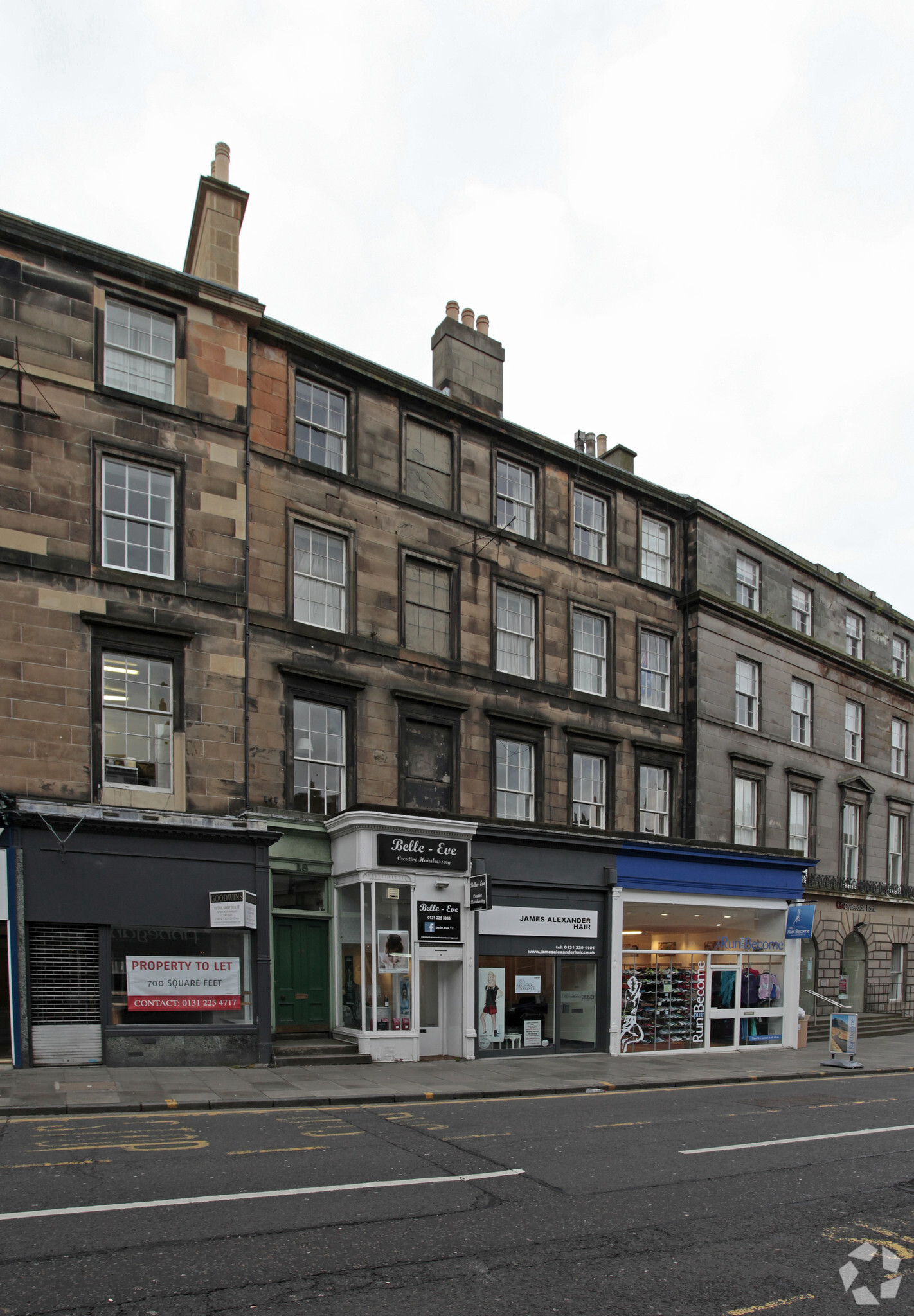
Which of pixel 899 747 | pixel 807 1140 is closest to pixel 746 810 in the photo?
pixel 899 747

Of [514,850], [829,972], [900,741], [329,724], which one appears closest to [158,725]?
[329,724]

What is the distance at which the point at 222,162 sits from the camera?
20359 mm

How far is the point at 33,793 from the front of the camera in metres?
15.9

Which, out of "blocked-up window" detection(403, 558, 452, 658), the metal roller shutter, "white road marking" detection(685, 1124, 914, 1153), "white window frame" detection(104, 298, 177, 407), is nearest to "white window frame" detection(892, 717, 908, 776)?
"blocked-up window" detection(403, 558, 452, 658)

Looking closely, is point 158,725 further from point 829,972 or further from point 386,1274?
point 829,972

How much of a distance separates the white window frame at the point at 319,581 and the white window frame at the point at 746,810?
45.4 ft

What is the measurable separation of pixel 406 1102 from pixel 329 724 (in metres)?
8.04

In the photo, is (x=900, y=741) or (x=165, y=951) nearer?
(x=165, y=951)

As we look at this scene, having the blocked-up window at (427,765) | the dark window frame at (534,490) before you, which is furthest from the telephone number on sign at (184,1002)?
the dark window frame at (534,490)

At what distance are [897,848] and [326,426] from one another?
1087 inches

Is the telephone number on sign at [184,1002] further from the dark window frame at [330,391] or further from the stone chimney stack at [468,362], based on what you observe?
the stone chimney stack at [468,362]

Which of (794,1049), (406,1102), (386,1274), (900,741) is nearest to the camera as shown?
(386,1274)

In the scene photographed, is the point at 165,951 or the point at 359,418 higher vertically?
the point at 359,418

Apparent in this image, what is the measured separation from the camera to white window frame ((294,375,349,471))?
20422mm
